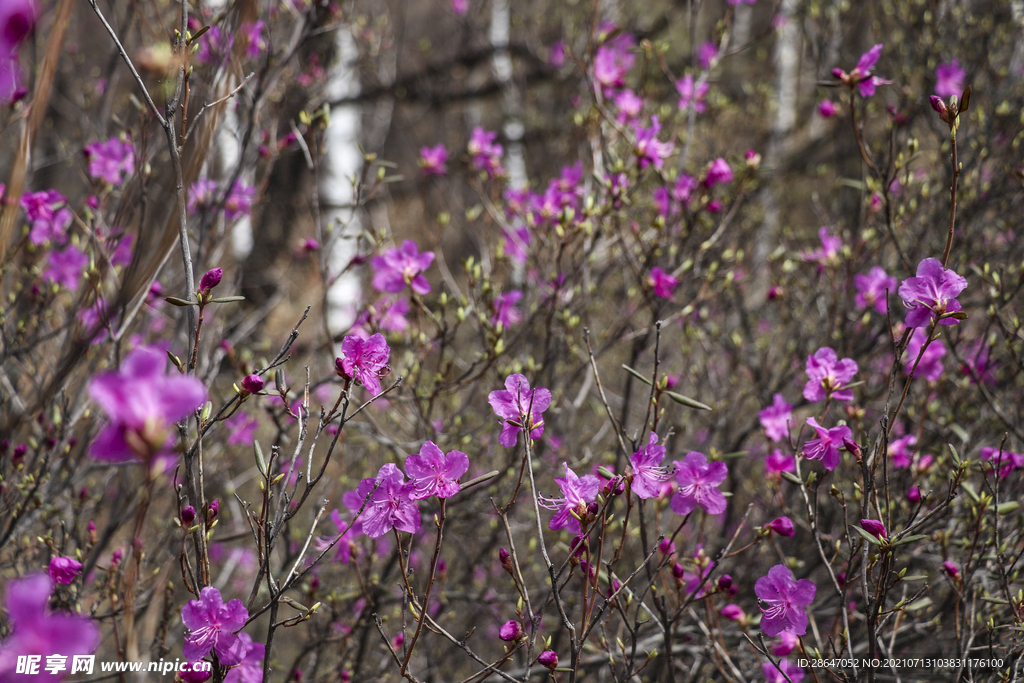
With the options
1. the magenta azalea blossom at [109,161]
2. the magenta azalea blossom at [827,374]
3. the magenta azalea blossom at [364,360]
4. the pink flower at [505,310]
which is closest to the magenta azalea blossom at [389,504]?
the magenta azalea blossom at [364,360]

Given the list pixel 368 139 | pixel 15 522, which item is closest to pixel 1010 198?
pixel 15 522

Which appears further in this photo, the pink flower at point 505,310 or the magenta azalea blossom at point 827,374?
the pink flower at point 505,310

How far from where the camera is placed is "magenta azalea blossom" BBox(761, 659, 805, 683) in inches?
63.2

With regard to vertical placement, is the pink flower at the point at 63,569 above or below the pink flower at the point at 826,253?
below

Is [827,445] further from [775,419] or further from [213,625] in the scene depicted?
[213,625]

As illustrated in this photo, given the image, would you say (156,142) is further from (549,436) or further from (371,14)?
(371,14)

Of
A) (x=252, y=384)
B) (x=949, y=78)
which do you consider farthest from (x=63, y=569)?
(x=949, y=78)

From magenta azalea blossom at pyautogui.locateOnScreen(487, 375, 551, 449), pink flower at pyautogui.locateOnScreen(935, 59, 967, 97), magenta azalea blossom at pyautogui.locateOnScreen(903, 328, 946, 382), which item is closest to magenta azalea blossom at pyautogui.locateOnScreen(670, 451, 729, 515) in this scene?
magenta azalea blossom at pyautogui.locateOnScreen(487, 375, 551, 449)

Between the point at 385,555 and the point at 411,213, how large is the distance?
6.39 meters

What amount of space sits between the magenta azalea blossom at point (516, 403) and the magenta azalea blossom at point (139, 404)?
0.75 metres

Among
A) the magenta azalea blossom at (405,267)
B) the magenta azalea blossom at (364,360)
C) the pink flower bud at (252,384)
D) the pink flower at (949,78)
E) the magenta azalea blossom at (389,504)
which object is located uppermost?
the pink flower at (949,78)

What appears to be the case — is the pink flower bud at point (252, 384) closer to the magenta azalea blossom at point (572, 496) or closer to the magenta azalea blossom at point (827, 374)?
the magenta azalea blossom at point (572, 496)

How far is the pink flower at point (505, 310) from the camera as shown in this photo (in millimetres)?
2145

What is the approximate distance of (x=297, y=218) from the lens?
8094mm
